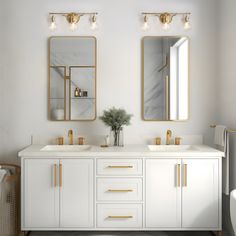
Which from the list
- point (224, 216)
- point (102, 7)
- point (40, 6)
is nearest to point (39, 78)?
point (40, 6)

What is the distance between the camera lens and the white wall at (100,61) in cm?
334

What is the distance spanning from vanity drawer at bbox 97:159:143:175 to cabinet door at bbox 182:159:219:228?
0.42 m

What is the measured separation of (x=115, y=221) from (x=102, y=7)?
Answer: 85.8 inches

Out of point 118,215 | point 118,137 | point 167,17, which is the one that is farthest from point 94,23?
point 118,215

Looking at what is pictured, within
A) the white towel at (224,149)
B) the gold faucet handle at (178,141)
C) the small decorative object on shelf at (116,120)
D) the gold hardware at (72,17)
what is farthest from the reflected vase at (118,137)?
the gold hardware at (72,17)

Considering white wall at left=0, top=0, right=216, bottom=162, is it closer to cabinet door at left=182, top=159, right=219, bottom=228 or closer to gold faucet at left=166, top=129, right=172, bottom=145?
gold faucet at left=166, top=129, right=172, bottom=145

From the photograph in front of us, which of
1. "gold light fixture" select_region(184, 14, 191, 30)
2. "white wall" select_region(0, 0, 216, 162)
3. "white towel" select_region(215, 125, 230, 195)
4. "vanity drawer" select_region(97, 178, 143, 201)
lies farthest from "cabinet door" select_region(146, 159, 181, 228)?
"gold light fixture" select_region(184, 14, 191, 30)

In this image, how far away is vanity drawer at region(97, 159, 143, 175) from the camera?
9.29 feet

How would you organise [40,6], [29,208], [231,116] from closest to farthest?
1. [29,208]
2. [231,116]
3. [40,6]

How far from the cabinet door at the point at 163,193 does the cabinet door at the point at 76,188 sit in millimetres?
525

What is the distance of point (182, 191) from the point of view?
9.32 ft

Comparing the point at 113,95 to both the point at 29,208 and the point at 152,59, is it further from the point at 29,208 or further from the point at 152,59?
the point at 29,208

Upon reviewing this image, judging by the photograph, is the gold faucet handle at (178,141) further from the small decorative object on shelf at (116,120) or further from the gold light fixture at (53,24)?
the gold light fixture at (53,24)

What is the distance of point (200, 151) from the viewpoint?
9.39 feet
